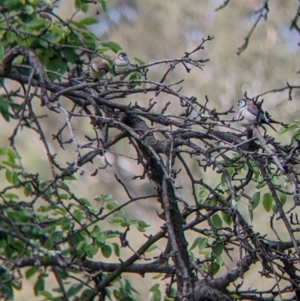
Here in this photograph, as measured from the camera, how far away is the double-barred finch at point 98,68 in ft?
13.0

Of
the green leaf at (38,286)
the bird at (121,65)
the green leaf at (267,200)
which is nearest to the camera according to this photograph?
the green leaf at (267,200)

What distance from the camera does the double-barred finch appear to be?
395cm

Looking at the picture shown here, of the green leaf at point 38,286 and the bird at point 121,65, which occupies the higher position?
the bird at point 121,65

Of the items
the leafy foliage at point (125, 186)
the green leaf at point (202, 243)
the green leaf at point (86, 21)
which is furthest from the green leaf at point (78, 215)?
the green leaf at point (86, 21)

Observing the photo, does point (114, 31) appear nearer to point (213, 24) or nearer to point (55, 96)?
point (213, 24)

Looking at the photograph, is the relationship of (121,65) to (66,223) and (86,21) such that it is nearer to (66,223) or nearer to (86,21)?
(86,21)

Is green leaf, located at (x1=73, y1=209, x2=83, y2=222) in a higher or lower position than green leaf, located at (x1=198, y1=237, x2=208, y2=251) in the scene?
higher

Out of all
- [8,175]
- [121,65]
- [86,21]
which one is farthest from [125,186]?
[86,21]

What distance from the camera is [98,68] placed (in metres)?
3.96

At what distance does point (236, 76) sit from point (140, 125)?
12.8 m

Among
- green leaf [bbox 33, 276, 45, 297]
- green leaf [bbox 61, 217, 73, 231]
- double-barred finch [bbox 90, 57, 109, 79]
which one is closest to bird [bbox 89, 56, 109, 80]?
double-barred finch [bbox 90, 57, 109, 79]

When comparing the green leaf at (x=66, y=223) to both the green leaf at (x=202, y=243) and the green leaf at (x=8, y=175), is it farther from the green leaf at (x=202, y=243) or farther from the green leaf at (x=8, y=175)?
the green leaf at (x=202, y=243)

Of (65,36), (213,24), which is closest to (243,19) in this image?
(213,24)

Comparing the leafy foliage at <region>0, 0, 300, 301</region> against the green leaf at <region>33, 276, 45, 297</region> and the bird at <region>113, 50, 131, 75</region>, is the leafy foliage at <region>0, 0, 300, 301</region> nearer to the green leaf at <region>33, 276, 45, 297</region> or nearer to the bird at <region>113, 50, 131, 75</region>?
the green leaf at <region>33, 276, 45, 297</region>
